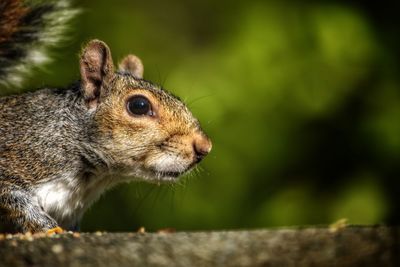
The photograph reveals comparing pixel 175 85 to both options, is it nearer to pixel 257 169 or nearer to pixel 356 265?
pixel 257 169

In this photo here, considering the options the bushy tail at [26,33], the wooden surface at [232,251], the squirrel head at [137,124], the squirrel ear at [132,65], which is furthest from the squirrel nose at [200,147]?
the bushy tail at [26,33]

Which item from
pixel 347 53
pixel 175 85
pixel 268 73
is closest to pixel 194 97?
pixel 175 85

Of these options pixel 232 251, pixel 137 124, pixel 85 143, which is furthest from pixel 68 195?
pixel 232 251

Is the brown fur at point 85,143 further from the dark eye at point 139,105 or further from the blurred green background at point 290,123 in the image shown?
the blurred green background at point 290,123

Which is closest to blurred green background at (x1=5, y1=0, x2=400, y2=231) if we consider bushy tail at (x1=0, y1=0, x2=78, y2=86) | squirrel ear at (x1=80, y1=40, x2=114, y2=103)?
bushy tail at (x1=0, y1=0, x2=78, y2=86)

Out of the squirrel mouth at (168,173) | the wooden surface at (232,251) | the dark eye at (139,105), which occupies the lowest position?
the wooden surface at (232,251)

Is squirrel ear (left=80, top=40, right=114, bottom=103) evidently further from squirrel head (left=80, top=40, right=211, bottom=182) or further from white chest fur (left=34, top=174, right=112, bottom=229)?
white chest fur (left=34, top=174, right=112, bottom=229)

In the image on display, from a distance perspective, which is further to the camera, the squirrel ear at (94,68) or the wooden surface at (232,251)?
the squirrel ear at (94,68)
